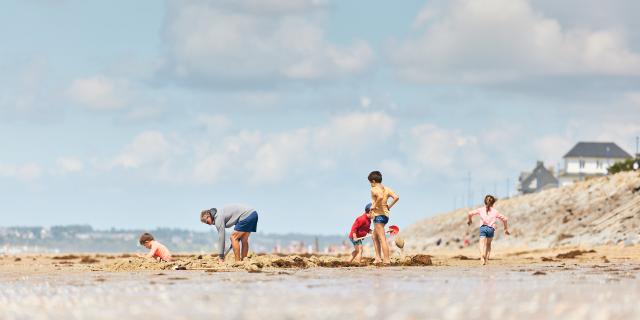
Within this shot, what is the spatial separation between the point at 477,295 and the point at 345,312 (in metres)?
2.79

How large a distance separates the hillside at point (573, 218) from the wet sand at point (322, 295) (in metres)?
28.1

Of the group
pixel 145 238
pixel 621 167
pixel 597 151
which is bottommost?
pixel 145 238

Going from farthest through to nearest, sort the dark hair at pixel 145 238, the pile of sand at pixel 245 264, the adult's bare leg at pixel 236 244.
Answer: the dark hair at pixel 145 238
the adult's bare leg at pixel 236 244
the pile of sand at pixel 245 264

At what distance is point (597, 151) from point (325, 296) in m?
192

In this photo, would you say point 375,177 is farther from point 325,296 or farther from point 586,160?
point 586,160

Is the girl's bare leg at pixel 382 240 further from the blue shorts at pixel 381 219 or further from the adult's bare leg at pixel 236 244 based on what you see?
the adult's bare leg at pixel 236 244

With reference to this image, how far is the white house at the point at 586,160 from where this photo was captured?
195 metres

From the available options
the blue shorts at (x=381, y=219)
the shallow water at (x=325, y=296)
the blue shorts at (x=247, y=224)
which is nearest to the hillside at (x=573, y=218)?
the blue shorts at (x=381, y=219)

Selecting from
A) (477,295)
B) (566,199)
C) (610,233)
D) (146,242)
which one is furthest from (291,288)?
(566,199)

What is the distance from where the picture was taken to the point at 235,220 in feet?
74.0

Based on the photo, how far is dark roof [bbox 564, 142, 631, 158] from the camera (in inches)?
7726

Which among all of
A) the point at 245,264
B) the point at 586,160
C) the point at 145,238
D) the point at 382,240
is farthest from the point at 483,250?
the point at 586,160

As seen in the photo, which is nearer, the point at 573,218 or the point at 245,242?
the point at 245,242

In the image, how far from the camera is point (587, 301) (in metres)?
11.4
